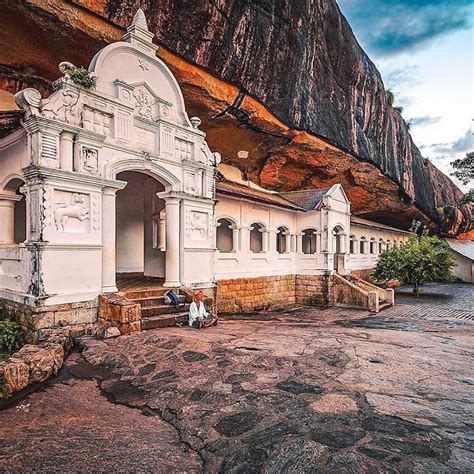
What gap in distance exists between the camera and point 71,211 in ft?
25.9

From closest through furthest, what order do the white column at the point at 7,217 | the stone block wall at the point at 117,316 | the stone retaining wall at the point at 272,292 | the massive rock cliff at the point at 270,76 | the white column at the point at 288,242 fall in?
the stone block wall at the point at 117,316
the white column at the point at 7,217
the massive rock cliff at the point at 270,76
the stone retaining wall at the point at 272,292
the white column at the point at 288,242

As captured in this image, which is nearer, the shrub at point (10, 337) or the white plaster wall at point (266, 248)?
the shrub at point (10, 337)

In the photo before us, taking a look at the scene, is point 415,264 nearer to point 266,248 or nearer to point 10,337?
point 266,248

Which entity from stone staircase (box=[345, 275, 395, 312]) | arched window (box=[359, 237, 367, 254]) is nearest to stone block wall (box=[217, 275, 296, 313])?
stone staircase (box=[345, 275, 395, 312])

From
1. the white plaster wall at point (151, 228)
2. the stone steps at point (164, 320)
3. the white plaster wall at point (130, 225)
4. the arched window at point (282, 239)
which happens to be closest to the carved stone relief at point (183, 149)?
the white plaster wall at point (151, 228)

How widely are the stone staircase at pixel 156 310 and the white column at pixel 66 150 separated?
3.43 m

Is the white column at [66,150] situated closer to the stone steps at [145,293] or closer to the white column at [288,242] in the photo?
the stone steps at [145,293]

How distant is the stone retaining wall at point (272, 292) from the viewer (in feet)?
46.5

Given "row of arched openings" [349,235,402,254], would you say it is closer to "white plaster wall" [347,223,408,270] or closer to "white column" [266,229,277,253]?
"white plaster wall" [347,223,408,270]

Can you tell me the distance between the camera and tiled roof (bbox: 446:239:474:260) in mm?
30625

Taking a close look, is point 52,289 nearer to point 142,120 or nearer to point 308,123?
point 142,120

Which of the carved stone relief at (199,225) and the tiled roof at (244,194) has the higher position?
the tiled roof at (244,194)

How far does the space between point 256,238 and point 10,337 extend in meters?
12.4

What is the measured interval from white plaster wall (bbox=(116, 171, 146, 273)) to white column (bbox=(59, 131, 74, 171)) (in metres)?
5.75
